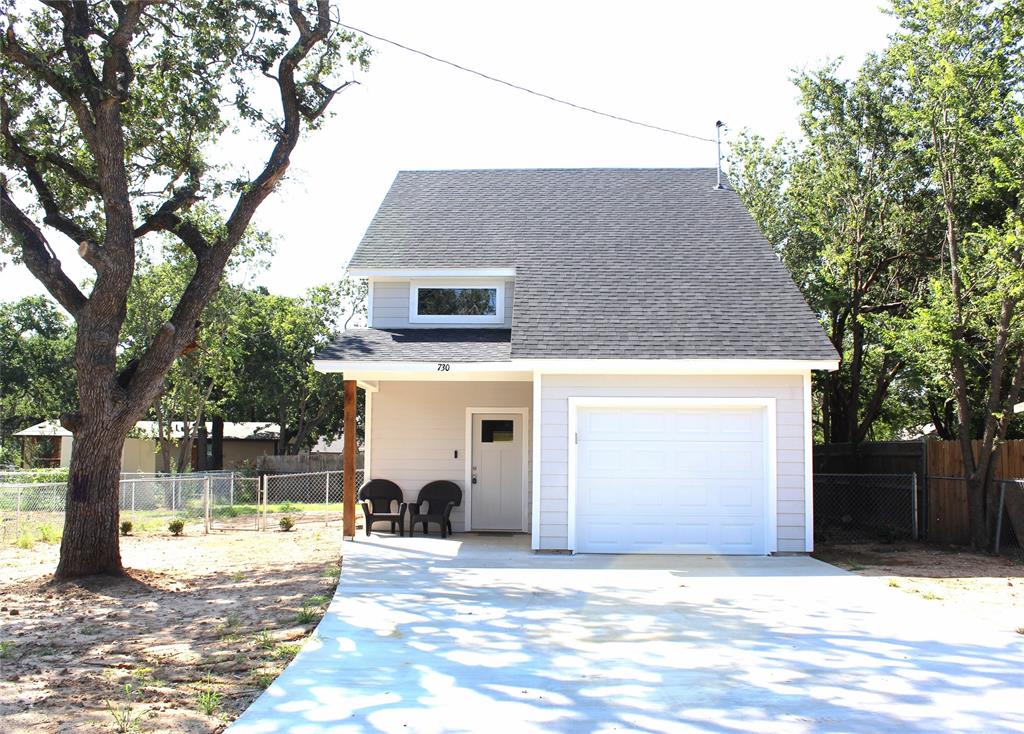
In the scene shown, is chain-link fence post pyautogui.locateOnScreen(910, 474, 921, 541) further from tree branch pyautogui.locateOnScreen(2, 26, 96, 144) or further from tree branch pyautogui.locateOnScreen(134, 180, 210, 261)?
tree branch pyautogui.locateOnScreen(2, 26, 96, 144)

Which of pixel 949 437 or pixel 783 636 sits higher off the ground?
pixel 949 437

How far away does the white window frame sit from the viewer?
1587 cm

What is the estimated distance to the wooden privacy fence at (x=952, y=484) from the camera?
1416 cm

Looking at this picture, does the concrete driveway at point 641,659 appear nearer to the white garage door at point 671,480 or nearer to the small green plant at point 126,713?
the small green plant at point 126,713

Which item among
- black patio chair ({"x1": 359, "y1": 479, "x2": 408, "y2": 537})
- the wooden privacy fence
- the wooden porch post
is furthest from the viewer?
black patio chair ({"x1": 359, "y1": 479, "x2": 408, "y2": 537})

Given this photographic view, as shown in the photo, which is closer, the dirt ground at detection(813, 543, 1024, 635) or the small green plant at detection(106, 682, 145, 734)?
the small green plant at detection(106, 682, 145, 734)

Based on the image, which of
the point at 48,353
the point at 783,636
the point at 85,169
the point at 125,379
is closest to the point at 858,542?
the point at 783,636

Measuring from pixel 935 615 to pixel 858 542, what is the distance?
22.8 ft

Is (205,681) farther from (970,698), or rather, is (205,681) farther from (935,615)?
(935,615)

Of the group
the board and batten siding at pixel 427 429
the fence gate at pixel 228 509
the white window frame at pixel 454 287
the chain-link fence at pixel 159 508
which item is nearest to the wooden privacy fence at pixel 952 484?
the board and batten siding at pixel 427 429

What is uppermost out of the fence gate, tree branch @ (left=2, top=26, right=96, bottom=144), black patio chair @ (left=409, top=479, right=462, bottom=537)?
tree branch @ (left=2, top=26, right=96, bottom=144)

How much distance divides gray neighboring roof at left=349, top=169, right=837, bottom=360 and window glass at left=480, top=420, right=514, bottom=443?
2.72 metres

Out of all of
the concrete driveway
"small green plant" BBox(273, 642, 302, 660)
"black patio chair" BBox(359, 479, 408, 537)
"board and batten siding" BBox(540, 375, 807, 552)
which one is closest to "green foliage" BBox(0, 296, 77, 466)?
"black patio chair" BBox(359, 479, 408, 537)

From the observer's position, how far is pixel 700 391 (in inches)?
497
